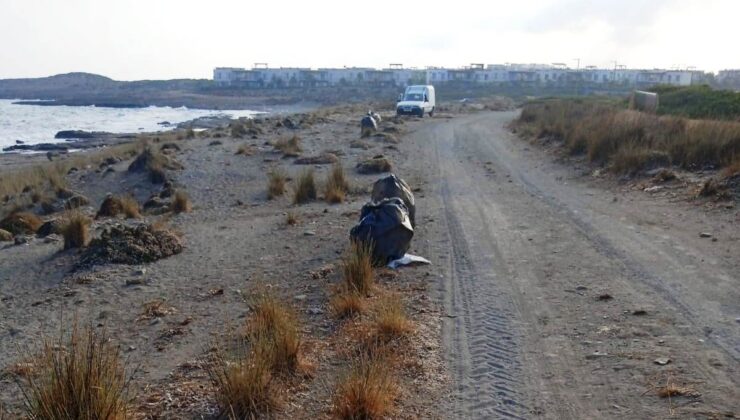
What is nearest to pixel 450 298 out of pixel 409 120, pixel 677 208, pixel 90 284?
pixel 90 284

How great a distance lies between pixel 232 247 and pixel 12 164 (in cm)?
3206

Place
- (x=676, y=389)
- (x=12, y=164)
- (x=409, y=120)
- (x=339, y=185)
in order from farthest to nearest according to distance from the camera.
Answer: (x=409, y=120)
(x=12, y=164)
(x=339, y=185)
(x=676, y=389)

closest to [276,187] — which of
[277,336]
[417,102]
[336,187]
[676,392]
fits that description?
[336,187]

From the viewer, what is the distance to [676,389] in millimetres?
5590

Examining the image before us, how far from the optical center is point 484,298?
8492mm

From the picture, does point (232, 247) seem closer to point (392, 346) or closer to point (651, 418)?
point (392, 346)

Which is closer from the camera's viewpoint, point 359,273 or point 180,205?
point 359,273

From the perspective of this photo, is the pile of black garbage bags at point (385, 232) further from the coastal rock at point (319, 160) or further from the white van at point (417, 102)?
the white van at point (417, 102)

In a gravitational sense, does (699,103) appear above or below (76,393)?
below

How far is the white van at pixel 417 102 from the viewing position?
52.5m

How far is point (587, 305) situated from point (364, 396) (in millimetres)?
3856

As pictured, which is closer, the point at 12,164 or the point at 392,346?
the point at 392,346

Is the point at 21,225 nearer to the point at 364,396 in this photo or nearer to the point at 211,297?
the point at 211,297

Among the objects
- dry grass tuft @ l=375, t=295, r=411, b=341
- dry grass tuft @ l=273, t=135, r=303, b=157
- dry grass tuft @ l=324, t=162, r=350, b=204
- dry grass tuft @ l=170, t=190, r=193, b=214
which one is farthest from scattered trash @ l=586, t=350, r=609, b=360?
dry grass tuft @ l=273, t=135, r=303, b=157
